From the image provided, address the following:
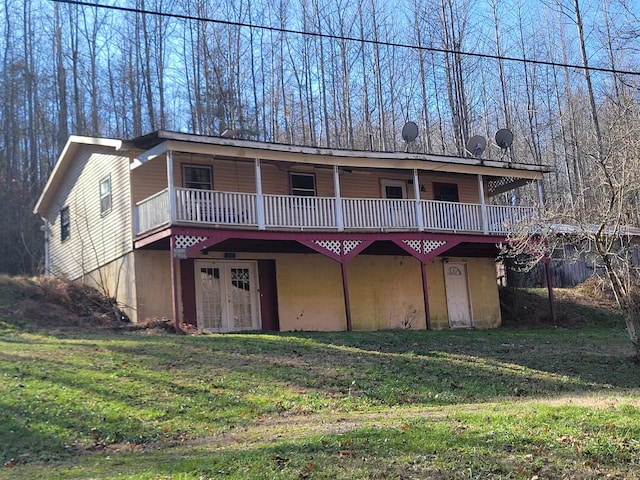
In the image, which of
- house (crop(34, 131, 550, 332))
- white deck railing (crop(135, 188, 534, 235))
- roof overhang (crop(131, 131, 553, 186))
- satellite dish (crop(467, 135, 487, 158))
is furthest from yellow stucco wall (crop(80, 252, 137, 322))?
satellite dish (crop(467, 135, 487, 158))

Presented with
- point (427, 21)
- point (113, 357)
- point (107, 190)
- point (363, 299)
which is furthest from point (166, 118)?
point (113, 357)

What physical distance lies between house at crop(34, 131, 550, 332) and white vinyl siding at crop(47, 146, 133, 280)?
0.20 ft

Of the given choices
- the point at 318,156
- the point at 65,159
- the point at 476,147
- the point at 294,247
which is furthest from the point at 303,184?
the point at 65,159

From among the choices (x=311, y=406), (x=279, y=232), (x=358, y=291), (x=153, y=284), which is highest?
(x=279, y=232)

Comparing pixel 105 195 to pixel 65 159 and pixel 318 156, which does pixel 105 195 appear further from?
pixel 318 156

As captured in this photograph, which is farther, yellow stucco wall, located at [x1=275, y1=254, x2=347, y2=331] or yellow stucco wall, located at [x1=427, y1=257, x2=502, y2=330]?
yellow stucco wall, located at [x1=427, y1=257, x2=502, y2=330]

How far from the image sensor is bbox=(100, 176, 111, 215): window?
69.6 feet

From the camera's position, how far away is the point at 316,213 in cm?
1992

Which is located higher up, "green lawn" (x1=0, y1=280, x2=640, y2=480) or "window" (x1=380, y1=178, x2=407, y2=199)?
"window" (x1=380, y1=178, x2=407, y2=199)

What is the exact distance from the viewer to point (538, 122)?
139 feet

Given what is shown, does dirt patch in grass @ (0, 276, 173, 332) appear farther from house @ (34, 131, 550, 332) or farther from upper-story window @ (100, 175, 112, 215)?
upper-story window @ (100, 175, 112, 215)

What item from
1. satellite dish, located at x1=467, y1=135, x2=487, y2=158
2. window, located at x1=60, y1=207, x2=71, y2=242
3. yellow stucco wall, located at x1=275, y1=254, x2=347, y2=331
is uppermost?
satellite dish, located at x1=467, y1=135, x2=487, y2=158

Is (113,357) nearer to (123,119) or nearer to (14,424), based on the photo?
(14,424)

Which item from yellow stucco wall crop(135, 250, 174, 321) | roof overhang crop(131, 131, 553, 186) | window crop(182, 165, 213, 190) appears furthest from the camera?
window crop(182, 165, 213, 190)
